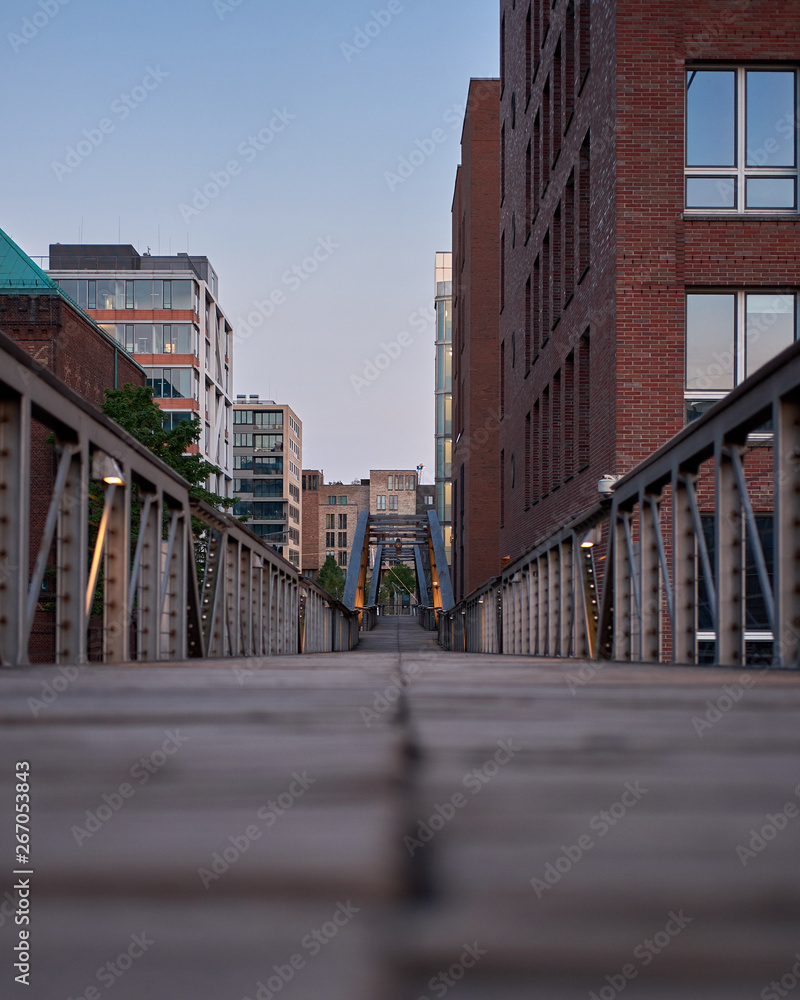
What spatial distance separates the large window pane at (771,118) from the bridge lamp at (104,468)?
1248 cm

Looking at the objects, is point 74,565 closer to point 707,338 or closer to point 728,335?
point 707,338

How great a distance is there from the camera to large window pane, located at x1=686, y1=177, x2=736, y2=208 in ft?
50.5

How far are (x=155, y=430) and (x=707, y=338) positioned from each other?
22.9 metres

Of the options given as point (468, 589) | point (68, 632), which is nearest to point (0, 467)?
point (68, 632)

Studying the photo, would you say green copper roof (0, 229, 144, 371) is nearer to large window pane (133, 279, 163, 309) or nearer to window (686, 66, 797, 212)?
large window pane (133, 279, 163, 309)

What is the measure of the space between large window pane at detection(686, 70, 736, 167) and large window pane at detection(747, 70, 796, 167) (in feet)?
0.86

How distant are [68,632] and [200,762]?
456cm

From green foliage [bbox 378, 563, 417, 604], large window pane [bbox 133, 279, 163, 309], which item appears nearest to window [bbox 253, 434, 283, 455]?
green foliage [bbox 378, 563, 417, 604]

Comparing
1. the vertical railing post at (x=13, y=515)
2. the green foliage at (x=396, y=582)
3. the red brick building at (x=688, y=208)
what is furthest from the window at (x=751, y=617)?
the green foliage at (x=396, y=582)

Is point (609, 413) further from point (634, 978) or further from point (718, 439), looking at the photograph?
point (634, 978)

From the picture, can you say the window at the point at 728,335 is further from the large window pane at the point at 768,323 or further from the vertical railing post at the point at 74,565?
the vertical railing post at the point at 74,565

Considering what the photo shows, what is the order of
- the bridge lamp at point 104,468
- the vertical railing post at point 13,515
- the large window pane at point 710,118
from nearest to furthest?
the vertical railing post at point 13,515 → the bridge lamp at point 104,468 → the large window pane at point 710,118

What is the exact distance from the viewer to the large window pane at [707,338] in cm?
1534

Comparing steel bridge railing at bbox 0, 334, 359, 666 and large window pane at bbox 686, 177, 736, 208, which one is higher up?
large window pane at bbox 686, 177, 736, 208
